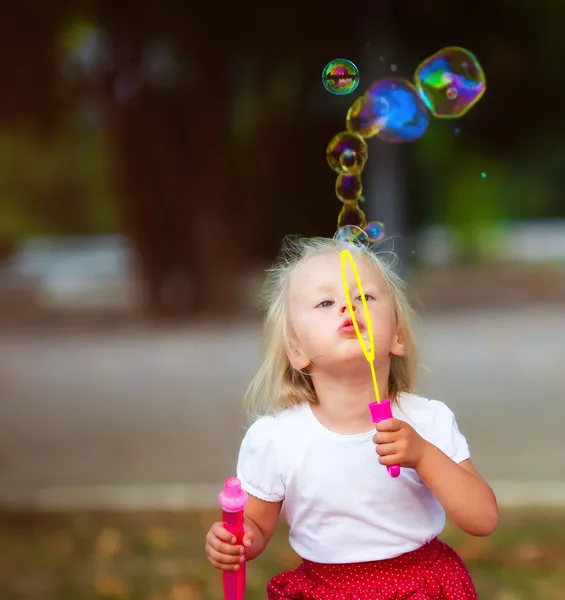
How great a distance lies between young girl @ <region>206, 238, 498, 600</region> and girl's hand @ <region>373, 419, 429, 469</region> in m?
0.05

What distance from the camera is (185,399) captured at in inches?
304

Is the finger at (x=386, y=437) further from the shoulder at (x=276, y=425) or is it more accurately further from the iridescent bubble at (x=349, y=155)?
the iridescent bubble at (x=349, y=155)

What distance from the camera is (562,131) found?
19.3m

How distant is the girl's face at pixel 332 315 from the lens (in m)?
1.87

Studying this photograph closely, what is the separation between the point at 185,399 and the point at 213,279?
5.11m

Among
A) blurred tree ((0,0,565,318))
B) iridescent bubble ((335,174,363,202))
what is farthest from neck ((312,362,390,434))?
blurred tree ((0,0,565,318))

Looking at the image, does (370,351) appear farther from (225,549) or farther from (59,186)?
(59,186)

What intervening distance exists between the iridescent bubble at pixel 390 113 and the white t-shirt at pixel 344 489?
97 cm

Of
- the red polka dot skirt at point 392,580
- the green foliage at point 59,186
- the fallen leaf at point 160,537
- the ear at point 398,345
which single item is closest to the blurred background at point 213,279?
the fallen leaf at point 160,537

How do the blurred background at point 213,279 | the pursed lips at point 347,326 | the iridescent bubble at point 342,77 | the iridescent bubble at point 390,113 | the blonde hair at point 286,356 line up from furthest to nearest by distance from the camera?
1. the blurred background at point 213,279
2. the iridescent bubble at point 390,113
3. the iridescent bubble at point 342,77
4. the blonde hair at point 286,356
5. the pursed lips at point 347,326

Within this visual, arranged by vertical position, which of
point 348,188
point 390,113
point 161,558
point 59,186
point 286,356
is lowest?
point 59,186

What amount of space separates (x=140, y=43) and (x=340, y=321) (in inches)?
422

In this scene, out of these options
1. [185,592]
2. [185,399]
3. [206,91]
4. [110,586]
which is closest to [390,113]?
[185,592]

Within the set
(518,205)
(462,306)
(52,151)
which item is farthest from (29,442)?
(518,205)
